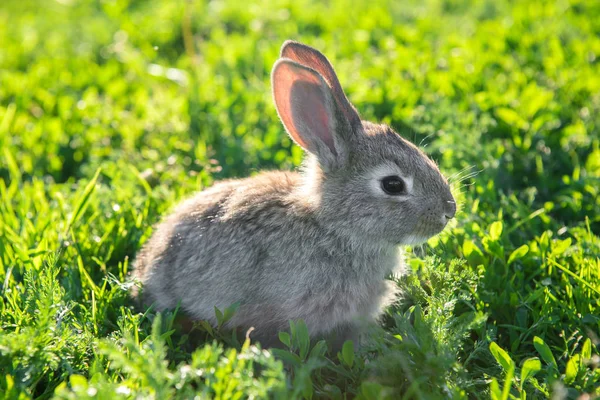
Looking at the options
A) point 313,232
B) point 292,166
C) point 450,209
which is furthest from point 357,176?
point 292,166

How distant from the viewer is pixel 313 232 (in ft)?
12.2

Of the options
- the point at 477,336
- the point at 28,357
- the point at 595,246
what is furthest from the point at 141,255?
the point at 595,246

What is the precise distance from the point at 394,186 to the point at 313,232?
1.77 ft

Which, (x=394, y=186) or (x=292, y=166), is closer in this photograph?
(x=394, y=186)

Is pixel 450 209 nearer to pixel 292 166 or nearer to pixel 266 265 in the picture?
pixel 266 265

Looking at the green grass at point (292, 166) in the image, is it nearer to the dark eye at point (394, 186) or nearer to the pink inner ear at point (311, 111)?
the dark eye at point (394, 186)

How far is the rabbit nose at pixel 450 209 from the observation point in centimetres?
376

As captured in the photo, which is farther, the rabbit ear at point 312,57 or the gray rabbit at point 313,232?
the rabbit ear at point 312,57

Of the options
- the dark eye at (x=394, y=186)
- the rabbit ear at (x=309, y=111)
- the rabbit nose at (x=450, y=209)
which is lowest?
the rabbit nose at (x=450, y=209)

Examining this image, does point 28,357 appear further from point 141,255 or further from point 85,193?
point 85,193

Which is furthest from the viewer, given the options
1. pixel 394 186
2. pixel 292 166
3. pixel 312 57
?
pixel 292 166

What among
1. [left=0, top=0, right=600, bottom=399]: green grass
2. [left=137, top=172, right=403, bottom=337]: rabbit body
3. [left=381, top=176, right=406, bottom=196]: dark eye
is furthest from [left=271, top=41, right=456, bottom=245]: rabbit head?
[left=0, top=0, right=600, bottom=399]: green grass

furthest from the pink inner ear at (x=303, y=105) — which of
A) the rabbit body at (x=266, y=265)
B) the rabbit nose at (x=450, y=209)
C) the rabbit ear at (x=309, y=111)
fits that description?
the rabbit nose at (x=450, y=209)

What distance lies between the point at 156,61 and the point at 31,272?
434 cm
